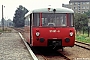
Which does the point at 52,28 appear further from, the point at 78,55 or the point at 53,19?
the point at 78,55

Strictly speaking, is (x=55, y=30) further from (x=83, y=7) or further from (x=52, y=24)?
(x=83, y=7)

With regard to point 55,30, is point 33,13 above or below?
above

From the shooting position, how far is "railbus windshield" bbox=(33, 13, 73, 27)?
14750 millimetres

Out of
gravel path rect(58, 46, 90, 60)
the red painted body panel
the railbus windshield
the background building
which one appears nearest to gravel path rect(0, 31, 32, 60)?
the red painted body panel

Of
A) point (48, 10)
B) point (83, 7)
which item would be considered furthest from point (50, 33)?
point (83, 7)

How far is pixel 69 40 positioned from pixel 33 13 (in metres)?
2.43

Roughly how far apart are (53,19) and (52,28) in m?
0.66

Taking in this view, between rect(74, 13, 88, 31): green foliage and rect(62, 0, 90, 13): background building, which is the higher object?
rect(62, 0, 90, 13): background building

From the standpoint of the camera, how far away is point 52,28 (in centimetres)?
1444

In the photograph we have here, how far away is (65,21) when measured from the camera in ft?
48.5

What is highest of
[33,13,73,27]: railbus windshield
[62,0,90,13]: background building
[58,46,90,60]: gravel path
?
[62,0,90,13]: background building

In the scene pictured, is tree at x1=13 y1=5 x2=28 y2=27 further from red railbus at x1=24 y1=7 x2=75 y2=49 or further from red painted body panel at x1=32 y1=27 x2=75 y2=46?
red painted body panel at x1=32 y1=27 x2=75 y2=46

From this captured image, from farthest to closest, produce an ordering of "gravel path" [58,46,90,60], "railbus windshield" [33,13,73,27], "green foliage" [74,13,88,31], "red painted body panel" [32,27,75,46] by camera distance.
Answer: "green foliage" [74,13,88,31] < "railbus windshield" [33,13,73,27] < "red painted body panel" [32,27,75,46] < "gravel path" [58,46,90,60]

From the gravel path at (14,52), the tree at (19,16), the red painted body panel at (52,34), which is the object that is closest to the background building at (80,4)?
the tree at (19,16)
